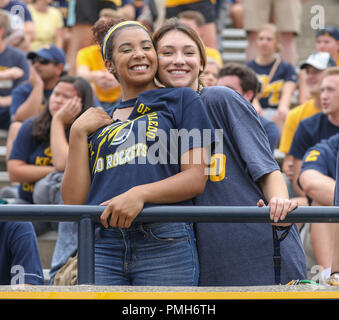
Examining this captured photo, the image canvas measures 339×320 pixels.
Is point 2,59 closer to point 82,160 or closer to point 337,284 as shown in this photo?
point 82,160

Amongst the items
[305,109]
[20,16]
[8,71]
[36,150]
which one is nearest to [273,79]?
[305,109]

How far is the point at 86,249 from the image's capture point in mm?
2891

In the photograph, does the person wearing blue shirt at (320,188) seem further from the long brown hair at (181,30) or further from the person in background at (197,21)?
the person in background at (197,21)

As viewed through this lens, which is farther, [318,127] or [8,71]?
[8,71]

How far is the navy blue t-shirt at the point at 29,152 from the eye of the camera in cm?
535

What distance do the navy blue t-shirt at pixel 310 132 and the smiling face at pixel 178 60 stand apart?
2.35m

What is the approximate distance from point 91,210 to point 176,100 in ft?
1.92

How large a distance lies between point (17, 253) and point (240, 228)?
109cm

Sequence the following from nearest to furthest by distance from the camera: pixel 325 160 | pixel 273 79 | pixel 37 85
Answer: pixel 325 160 < pixel 37 85 < pixel 273 79

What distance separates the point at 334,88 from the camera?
5.61 m

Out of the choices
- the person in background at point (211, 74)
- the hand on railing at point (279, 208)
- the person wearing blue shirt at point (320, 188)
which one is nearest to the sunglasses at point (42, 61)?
the person in background at point (211, 74)

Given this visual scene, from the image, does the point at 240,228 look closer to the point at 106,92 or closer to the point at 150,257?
the point at 150,257

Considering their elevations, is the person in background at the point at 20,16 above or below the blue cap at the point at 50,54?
above
